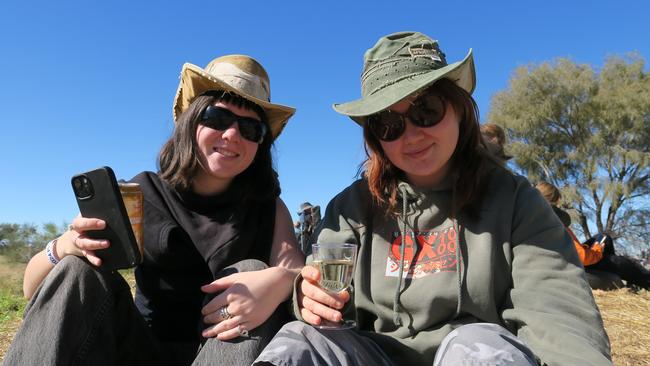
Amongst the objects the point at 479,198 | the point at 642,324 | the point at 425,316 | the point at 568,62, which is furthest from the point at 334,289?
the point at 568,62

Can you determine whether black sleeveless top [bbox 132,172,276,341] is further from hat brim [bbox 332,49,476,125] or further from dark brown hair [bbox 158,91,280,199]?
hat brim [bbox 332,49,476,125]

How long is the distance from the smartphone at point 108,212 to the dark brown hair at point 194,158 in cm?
70

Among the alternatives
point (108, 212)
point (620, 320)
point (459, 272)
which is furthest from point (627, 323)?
point (108, 212)

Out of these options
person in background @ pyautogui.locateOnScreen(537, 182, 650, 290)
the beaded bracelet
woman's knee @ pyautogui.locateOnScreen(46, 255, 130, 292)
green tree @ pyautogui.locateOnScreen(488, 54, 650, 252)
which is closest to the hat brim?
woman's knee @ pyautogui.locateOnScreen(46, 255, 130, 292)

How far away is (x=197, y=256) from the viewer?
2.44 meters

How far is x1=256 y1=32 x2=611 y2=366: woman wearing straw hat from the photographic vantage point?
68.4 inches

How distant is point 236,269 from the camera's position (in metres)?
2.01

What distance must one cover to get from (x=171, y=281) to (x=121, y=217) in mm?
745

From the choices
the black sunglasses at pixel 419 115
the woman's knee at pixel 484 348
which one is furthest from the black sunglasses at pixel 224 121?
the woman's knee at pixel 484 348

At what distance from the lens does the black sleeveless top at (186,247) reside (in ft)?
7.84

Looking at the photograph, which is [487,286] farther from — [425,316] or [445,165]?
[445,165]

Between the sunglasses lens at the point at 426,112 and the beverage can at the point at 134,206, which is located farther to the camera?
the sunglasses lens at the point at 426,112

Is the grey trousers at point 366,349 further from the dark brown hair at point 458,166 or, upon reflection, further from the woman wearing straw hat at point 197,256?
the dark brown hair at point 458,166

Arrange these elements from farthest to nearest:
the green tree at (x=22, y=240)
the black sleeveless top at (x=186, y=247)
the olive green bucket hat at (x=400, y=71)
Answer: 1. the green tree at (x=22, y=240)
2. the black sleeveless top at (x=186, y=247)
3. the olive green bucket hat at (x=400, y=71)
